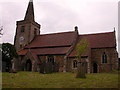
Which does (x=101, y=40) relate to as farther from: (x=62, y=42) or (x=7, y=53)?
(x=7, y=53)

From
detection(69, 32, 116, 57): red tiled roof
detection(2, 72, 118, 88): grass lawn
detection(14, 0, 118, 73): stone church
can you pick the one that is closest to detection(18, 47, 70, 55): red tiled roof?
detection(14, 0, 118, 73): stone church

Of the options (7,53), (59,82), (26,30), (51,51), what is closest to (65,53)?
(51,51)

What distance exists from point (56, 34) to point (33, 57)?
11.2 metres

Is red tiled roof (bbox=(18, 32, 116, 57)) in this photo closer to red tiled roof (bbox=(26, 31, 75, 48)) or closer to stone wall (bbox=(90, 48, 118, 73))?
red tiled roof (bbox=(26, 31, 75, 48))

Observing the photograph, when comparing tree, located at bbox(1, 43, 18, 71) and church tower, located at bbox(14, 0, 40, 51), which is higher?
church tower, located at bbox(14, 0, 40, 51)

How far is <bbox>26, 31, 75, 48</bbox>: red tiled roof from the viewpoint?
35.3 m

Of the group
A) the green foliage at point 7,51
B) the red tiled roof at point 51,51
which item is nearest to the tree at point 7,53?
the green foliage at point 7,51

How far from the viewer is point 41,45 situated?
1444 inches

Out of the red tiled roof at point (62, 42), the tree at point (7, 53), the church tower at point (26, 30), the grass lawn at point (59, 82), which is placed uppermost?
the church tower at point (26, 30)

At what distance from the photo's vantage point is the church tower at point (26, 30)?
132 feet

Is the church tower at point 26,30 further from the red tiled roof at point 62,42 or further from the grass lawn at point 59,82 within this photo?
the grass lawn at point 59,82

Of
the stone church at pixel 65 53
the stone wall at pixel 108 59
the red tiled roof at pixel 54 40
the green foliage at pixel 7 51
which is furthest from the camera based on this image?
the red tiled roof at pixel 54 40

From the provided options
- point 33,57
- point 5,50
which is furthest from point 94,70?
point 5,50

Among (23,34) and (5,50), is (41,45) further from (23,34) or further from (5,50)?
(5,50)
